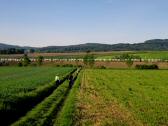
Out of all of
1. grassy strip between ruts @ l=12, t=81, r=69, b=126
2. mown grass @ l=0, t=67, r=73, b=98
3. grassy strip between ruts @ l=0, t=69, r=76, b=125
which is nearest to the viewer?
grassy strip between ruts @ l=12, t=81, r=69, b=126

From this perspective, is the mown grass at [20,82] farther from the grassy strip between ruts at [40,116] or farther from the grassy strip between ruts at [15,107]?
the grassy strip between ruts at [40,116]

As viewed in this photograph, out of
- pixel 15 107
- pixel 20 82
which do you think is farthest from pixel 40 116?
pixel 20 82

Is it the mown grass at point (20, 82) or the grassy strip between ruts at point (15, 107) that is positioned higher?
the grassy strip between ruts at point (15, 107)

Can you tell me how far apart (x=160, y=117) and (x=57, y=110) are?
21.0 feet

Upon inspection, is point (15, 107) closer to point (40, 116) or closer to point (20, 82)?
point (40, 116)

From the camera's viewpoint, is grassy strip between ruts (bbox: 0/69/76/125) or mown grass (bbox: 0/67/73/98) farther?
mown grass (bbox: 0/67/73/98)

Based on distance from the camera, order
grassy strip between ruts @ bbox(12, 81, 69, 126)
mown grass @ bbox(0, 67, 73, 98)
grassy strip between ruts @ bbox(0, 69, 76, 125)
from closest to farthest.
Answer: grassy strip between ruts @ bbox(12, 81, 69, 126), grassy strip between ruts @ bbox(0, 69, 76, 125), mown grass @ bbox(0, 67, 73, 98)

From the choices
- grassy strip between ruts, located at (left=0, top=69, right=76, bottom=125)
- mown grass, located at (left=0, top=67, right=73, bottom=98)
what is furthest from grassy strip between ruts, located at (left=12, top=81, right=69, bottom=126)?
mown grass, located at (left=0, top=67, right=73, bottom=98)

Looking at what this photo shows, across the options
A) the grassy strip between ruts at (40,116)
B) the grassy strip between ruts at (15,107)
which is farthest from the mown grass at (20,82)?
the grassy strip between ruts at (40,116)

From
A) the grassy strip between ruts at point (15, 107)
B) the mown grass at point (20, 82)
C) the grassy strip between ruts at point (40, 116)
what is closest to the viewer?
the grassy strip between ruts at point (40, 116)

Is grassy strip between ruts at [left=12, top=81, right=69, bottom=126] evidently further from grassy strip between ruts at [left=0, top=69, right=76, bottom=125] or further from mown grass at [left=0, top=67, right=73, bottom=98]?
mown grass at [left=0, top=67, right=73, bottom=98]

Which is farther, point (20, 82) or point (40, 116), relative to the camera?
point (20, 82)

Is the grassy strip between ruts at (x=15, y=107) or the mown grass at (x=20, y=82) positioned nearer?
the grassy strip between ruts at (x=15, y=107)

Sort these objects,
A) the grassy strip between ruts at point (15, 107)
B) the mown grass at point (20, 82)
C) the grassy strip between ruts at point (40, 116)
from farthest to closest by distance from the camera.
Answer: the mown grass at point (20, 82) → the grassy strip between ruts at point (15, 107) → the grassy strip between ruts at point (40, 116)
